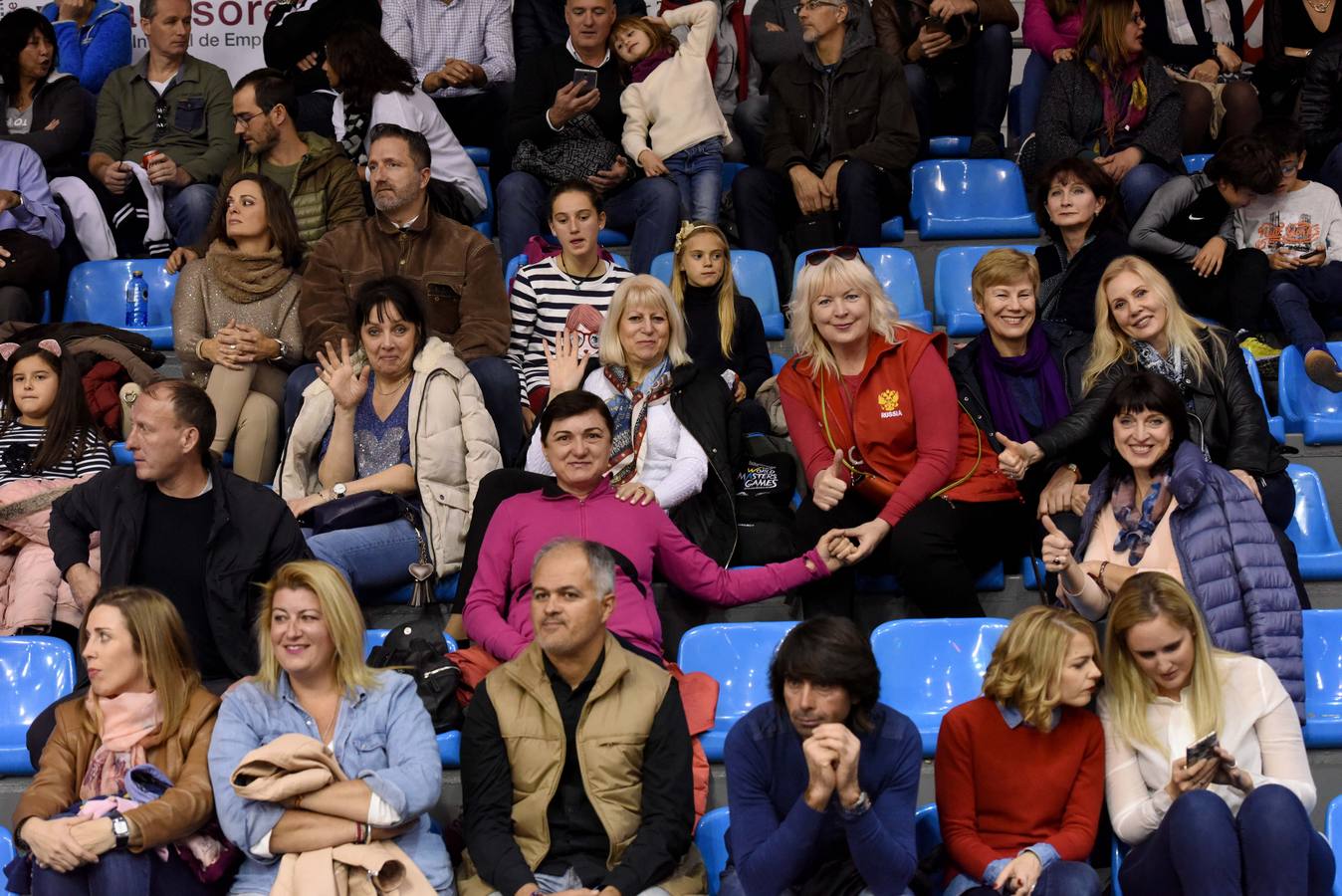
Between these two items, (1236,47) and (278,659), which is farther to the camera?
Answer: (1236,47)

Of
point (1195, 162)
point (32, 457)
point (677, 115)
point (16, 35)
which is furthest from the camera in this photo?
point (1195, 162)

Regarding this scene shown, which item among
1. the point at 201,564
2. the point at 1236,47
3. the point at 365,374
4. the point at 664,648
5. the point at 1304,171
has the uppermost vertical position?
the point at 1236,47

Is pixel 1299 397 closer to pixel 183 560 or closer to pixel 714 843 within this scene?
pixel 714 843

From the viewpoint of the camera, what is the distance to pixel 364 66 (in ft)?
20.5

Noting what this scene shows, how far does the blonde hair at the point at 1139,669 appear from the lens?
339cm

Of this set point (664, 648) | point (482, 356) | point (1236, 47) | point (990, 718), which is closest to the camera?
point (990, 718)

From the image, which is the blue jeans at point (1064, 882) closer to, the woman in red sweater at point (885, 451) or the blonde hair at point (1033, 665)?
the blonde hair at point (1033, 665)

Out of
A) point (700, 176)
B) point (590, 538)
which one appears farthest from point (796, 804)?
point (700, 176)

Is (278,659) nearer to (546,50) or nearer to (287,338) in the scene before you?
(287,338)

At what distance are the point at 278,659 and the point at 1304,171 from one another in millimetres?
4682

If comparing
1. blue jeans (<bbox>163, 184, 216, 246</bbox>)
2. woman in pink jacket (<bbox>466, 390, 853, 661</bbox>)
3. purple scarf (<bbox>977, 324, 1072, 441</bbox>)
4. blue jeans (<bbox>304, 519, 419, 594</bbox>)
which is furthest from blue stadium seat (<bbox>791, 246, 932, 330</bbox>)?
blue jeans (<bbox>163, 184, 216, 246</bbox>)

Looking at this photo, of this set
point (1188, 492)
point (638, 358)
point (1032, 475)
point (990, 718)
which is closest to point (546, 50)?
point (638, 358)

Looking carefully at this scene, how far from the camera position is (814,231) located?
20.5ft

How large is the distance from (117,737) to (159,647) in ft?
A: 0.63
